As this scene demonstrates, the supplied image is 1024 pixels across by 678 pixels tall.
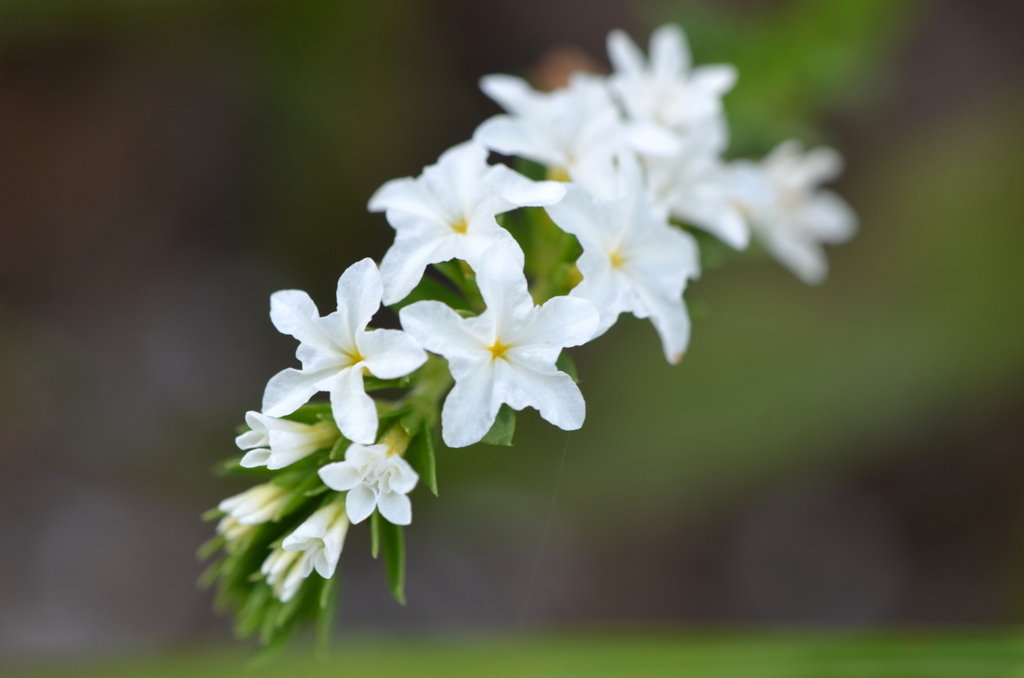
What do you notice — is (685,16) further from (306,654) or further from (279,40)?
(306,654)

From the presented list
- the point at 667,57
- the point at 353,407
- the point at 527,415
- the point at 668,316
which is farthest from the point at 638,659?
the point at 667,57

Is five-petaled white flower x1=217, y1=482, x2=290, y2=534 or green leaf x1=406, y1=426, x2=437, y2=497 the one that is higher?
green leaf x1=406, y1=426, x2=437, y2=497

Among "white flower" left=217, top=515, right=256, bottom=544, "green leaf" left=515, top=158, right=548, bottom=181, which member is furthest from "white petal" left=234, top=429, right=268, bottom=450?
"green leaf" left=515, top=158, right=548, bottom=181

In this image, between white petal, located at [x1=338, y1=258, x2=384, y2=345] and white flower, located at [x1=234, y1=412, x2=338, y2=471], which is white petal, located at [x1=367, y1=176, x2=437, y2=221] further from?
white flower, located at [x1=234, y1=412, x2=338, y2=471]

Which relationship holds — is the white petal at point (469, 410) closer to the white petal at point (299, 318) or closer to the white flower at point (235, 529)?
the white petal at point (299, 318)

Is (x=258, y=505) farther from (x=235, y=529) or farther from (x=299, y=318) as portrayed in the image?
(x=299, y=318)

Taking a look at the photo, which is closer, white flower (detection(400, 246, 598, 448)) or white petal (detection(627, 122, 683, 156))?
white flower (detection(400, 246, 598, 448))

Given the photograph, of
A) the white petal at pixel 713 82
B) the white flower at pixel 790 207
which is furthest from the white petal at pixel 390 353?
the white flower at pixel 790 207

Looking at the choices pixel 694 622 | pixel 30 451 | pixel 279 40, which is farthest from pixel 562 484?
pixel 30 451
